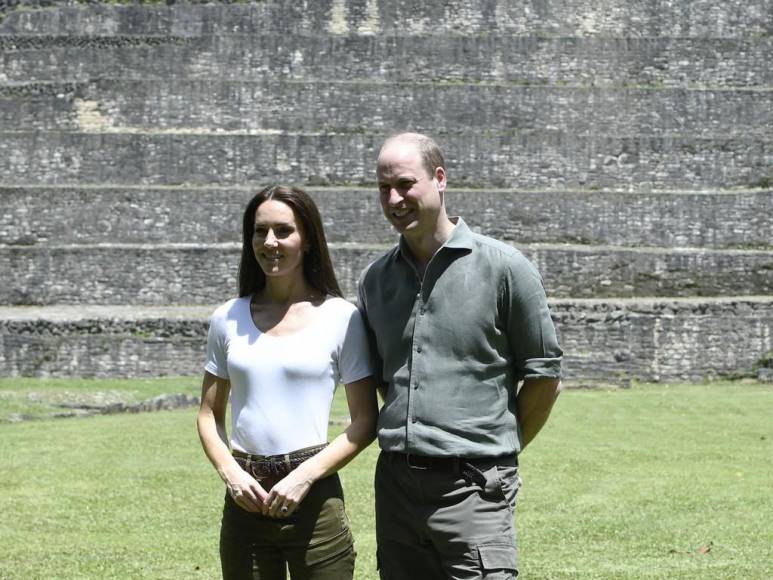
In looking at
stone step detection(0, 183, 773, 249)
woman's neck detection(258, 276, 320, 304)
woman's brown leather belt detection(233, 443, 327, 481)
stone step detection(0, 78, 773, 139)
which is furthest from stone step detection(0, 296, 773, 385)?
woman's brown leather belt detection(233, 443, 327, 481)

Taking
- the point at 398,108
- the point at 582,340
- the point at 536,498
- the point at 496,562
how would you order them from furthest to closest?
the point at 398,108 → the point at 582,340 → the point at 536,498 → the point at 496,562

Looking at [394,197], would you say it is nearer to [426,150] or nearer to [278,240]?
[426,150]

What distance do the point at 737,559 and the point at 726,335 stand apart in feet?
37.4

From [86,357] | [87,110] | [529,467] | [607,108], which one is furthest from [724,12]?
[529,467]

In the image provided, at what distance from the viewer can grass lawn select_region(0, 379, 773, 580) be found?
6.21 meters

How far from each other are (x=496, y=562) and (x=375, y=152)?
56.9ft

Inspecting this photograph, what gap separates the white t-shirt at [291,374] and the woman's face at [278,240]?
160 mm

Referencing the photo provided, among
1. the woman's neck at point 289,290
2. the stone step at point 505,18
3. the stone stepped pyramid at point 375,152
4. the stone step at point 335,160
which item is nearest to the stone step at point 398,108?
the stone stepped pyramid at point 375,152

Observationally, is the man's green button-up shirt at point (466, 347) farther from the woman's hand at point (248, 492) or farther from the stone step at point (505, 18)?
the stone step at point (505, 18)

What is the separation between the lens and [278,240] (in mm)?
3457

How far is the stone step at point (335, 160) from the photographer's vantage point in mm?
20219

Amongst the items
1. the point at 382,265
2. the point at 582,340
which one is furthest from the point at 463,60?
the point at 382,265

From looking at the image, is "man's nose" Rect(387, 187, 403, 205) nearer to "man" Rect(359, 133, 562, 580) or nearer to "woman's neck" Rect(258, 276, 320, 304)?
"man" Rect(359, 133, 562, 580)

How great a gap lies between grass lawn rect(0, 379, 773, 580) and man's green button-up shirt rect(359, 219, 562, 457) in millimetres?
2805
